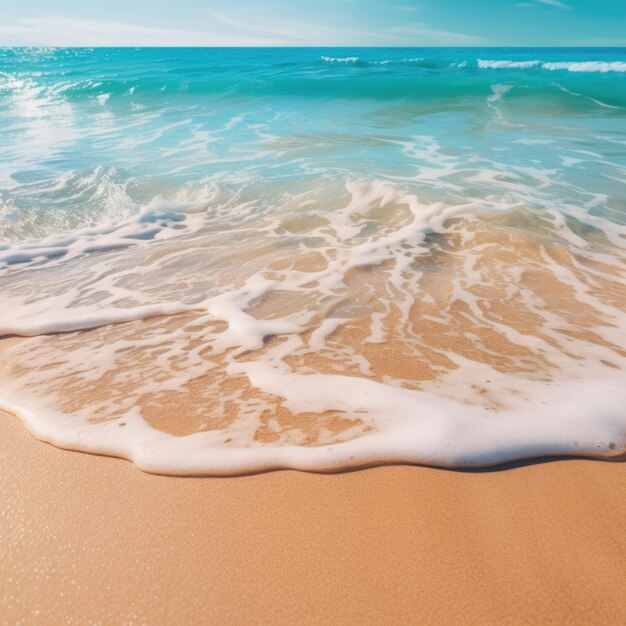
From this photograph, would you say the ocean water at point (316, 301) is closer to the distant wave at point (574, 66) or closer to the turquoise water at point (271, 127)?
the turquoise water at point (271, 127)

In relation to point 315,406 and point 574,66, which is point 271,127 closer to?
point 315,406

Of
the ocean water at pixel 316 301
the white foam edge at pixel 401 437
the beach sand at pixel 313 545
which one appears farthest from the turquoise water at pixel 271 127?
the beach sand at pixel 313 545

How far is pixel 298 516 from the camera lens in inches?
69.9

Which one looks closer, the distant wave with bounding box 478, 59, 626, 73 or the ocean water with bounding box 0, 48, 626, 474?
the ocean water with bounding box 0, 48, 626, 474

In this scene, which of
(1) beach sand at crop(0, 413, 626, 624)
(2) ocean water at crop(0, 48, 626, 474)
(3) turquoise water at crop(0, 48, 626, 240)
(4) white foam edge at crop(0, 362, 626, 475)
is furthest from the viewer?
(3) turquoise water at crop(0, 48, 626, 240)

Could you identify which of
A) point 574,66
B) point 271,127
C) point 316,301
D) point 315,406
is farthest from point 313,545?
point 574,66

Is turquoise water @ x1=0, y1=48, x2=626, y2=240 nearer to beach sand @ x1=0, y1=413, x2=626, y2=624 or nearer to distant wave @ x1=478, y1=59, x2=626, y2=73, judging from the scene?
distant wave @ x1=478, y1=59, x2=626, y2=73

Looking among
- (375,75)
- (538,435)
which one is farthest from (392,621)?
(375,75)

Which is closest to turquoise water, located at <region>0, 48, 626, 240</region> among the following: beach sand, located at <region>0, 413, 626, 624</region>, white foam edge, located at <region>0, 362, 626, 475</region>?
white foam edge, located at <region>0, 362, 626, 475</region>

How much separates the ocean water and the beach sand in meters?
0.15

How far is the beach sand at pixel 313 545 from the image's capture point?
1450mm

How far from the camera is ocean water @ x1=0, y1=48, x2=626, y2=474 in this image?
2.21 meters

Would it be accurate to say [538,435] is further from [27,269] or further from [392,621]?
[27,269]

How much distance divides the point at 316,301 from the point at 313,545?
220 centimetres
